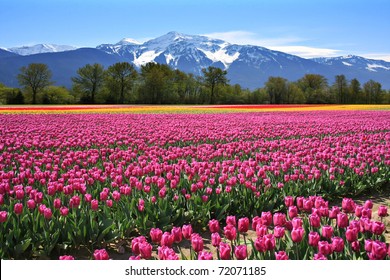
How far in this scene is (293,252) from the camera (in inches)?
140

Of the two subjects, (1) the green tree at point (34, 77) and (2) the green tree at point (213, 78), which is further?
(2) the green tree at point (213, 78)

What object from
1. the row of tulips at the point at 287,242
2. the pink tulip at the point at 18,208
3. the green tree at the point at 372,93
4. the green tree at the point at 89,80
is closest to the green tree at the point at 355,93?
the green tree at the point at 372,93

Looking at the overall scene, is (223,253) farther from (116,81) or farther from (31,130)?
(116,81)

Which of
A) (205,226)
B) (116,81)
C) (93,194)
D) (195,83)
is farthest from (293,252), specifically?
(195,83)

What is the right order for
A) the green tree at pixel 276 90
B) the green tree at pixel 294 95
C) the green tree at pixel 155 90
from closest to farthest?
the green tree at pixel 155 90, the green tree at pixel 294 95, the green tree at pixel 276 90

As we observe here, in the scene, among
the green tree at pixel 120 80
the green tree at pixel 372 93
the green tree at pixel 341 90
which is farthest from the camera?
the green tree at pixel 341 90

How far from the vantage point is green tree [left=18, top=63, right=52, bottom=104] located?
231ft

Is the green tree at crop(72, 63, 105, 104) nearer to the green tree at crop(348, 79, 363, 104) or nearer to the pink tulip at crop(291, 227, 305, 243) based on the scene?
the green tree at crop(348, 79, 363, 104)

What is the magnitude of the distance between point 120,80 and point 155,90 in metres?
6.78

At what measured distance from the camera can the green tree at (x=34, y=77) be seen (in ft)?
231

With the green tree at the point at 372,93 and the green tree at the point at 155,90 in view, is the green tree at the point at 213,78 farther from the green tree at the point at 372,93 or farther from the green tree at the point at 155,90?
the green tree at the point at 372,93

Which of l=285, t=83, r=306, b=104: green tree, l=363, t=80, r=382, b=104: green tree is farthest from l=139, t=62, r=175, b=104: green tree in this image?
l=363, t=80, r=382, b=104: green tree

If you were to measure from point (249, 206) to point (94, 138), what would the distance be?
7492 millimetres
